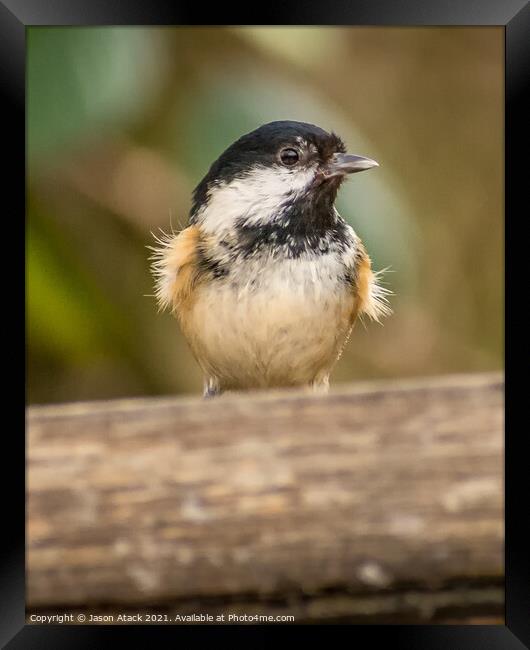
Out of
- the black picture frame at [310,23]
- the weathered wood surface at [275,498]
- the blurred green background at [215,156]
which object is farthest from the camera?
the blurred green background at [215,156]

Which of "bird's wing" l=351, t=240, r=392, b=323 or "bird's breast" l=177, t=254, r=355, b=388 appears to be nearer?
"bird's breast" l=177, t=254, r=355, b=388

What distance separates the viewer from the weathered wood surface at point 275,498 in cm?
111

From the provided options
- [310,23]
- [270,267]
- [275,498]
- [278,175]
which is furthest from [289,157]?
[275,498]

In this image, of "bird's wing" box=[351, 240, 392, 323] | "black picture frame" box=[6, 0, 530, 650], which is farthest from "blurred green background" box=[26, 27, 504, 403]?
"black picture frame" box=[6, 0, 530, 650]

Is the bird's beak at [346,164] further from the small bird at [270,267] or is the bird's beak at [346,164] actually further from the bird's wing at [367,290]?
the bird's wing at [367,290]

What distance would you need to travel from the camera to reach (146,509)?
111 cm

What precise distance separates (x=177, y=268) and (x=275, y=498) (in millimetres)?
1179

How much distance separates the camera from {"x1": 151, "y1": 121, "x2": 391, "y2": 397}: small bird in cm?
205

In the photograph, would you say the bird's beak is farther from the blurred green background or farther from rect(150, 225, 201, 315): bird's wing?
rect(150, 225, 201, 315): bird's wing

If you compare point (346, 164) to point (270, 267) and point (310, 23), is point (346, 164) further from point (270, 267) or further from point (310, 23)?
point (310, 23)

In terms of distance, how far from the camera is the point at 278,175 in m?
2.25

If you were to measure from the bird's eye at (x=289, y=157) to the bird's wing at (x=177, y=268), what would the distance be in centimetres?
27

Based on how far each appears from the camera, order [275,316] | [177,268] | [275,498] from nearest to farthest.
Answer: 1. [275,498]
2. [275,316]
3. [177,268]

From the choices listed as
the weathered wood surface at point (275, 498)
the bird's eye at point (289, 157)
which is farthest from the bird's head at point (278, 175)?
the weathered wood surface at point (275, 498)
